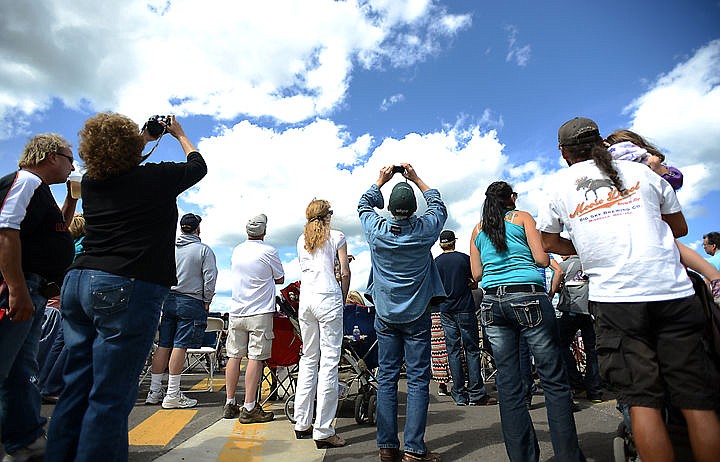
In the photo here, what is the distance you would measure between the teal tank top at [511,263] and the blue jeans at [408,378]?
62cm

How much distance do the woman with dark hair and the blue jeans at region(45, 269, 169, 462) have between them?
223 cm

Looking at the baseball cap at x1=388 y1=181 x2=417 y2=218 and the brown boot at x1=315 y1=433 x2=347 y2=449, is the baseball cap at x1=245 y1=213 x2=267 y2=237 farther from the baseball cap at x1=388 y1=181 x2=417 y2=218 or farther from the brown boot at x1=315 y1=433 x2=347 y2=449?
the brown boot at x1=315 y1=433 x2=347 y2=449

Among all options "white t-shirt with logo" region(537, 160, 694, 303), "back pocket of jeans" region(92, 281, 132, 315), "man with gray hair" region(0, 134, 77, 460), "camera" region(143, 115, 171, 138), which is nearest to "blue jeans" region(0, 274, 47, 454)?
"man with gray hair" region(0, 134, 77, 460)

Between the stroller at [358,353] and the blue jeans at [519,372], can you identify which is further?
the stroller at [358,353]

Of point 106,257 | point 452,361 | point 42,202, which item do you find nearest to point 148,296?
point 106,257

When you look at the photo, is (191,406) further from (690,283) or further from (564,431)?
(690,283)

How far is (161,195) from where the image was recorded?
240 cm

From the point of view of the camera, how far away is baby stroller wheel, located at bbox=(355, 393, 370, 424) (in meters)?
4.64

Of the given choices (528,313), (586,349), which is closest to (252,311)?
(528,313)

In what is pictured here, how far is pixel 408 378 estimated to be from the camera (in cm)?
353

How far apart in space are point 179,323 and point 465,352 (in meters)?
3.76

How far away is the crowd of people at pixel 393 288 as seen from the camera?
2148mm

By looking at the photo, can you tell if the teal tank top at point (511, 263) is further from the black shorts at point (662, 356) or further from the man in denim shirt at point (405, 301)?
the black shorts at point (662, 356)

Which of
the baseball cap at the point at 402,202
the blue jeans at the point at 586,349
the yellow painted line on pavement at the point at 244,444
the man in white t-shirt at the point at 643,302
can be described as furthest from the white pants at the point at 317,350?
the blue jeans at the point at 586,349
